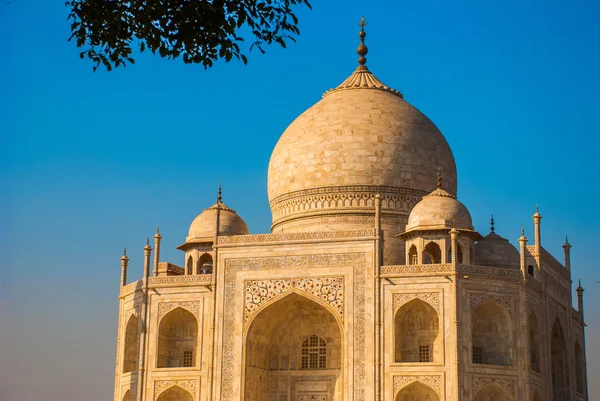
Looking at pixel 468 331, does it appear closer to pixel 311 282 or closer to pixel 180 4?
pixel 311 282

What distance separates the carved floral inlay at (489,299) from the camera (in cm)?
2547

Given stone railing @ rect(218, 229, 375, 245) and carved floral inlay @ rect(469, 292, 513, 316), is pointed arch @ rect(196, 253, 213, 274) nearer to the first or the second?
stone railing @ rect(218, 229, 375, 245)

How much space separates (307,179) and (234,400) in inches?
276

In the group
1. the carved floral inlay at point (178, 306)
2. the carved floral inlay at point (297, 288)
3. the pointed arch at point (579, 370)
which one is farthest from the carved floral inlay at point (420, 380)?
the pointed arch at point (579, 370)

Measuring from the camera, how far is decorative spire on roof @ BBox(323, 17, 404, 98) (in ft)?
104

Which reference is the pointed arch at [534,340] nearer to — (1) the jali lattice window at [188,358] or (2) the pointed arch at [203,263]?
(1) the jali lattice window at [188,358]

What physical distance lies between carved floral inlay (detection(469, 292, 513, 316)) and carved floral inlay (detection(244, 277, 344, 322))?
320cm

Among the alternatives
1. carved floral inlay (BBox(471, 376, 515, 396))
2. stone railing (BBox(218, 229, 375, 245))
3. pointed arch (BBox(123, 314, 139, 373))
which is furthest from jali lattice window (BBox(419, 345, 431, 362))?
pointed arch (BBox(123, 314, 139, 373))

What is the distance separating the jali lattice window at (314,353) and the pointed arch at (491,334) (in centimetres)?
393

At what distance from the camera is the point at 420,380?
25047 millimetres

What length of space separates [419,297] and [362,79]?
8.90m

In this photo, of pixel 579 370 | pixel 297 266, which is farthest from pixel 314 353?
pixel 579 370

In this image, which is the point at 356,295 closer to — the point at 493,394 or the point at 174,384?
the point at 493,394

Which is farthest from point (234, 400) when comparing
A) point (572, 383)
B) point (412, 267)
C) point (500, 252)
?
point (572, 383)
